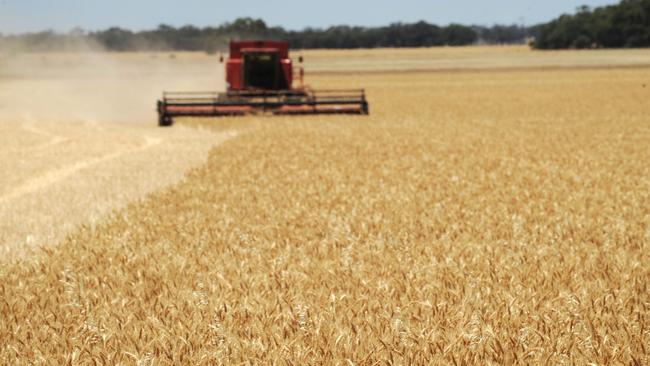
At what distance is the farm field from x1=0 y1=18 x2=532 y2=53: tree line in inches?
2599

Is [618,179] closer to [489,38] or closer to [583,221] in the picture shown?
[583,221]

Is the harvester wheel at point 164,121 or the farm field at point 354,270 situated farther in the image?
the harvester wheel at point 164,121

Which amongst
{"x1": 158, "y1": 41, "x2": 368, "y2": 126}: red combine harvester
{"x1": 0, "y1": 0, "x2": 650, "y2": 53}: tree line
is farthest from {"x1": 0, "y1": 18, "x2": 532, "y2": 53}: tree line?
{"x1": 158, "y1": 41, "x2": 368, "y2": 126}: red combine harvester

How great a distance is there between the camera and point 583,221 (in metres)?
6.80

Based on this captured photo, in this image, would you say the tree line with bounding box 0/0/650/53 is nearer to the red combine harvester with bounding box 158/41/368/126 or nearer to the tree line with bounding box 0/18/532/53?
the tree line with bounding box 0/18/532/53

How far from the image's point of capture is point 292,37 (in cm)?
13850

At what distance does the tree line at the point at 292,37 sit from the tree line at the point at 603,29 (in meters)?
34.2

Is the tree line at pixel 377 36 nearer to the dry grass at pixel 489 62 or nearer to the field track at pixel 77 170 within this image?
the dry grass at pixel 489 62

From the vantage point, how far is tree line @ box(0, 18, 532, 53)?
9288 centimetres

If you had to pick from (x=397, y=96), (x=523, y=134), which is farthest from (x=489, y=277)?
(x=397, y=96)

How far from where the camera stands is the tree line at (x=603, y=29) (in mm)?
99938

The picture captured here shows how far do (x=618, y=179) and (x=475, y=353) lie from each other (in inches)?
265

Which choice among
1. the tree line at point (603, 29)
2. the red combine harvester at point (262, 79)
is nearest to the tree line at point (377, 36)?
the tree line at point (603, 29)

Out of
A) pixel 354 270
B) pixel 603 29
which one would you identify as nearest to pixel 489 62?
pixel 603 29
